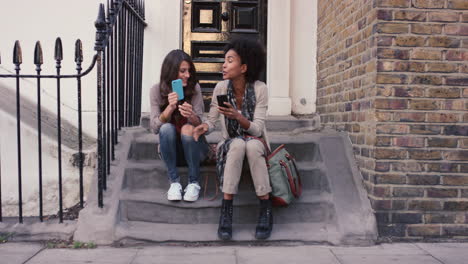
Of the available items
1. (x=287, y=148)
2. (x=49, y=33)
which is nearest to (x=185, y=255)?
(x=287, y=148)

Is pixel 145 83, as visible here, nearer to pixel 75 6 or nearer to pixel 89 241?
pixel 75 6

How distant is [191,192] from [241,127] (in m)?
0.62

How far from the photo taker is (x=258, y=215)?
127 inches

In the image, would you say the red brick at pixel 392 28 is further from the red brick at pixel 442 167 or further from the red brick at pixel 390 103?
the red brick at pixel 442 167

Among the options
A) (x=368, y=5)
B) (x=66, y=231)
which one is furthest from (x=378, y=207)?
(x=66, y=231)

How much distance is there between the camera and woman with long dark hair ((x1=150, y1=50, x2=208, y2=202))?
3.17 m

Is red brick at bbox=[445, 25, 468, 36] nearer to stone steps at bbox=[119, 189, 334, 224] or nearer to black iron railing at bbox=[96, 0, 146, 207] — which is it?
stone steps at bbox=[119, 189, 334, 224]

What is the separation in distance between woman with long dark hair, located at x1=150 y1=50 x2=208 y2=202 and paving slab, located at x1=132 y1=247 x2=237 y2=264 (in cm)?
45

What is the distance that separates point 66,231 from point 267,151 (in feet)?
5.14

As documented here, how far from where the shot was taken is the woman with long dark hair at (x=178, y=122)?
10.4ft

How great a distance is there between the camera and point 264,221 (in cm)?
295

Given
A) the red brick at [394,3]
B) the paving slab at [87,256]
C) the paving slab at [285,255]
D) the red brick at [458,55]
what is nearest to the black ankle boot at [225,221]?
the paving slab at [285,255]

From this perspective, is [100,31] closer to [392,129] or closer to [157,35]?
[157,35]

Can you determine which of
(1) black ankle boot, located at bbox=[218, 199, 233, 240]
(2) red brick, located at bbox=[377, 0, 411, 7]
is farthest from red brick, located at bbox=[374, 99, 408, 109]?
(1) black ankle boot, located at bbox=[218, 199, 233, 240]
